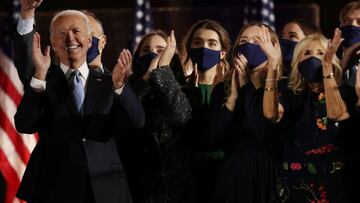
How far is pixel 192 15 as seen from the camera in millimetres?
7238

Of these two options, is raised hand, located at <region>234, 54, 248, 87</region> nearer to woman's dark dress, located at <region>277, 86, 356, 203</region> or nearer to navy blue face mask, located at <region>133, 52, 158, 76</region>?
woman's dark dress, located at <region>277, 86, 356, 203</region>

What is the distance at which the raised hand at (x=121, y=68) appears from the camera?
3.66 meters

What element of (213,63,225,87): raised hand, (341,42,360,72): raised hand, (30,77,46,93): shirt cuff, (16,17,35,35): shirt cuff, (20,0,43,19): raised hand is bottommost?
(213,63,225,87): raised hand

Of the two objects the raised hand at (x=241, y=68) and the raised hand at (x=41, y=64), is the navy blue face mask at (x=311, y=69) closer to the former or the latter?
the raised hand at (x=241, y=68)

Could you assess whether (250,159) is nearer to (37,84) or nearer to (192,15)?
(37,84)

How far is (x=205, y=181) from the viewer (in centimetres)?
415

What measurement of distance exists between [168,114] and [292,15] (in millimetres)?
3308

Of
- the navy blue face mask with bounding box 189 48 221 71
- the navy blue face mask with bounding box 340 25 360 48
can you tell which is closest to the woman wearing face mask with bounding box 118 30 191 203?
the navy blue face mask with bounding box 189 48 221 71

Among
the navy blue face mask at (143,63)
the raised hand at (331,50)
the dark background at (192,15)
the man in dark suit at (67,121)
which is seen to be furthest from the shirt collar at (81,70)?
the dark background at (192,15)

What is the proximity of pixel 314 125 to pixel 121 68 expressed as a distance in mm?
904

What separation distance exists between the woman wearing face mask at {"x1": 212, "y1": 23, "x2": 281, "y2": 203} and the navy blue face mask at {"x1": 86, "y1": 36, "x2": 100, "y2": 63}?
0.66 m

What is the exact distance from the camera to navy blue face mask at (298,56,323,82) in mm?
3834

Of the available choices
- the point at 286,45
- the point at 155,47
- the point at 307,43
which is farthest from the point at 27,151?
the point at 307,43

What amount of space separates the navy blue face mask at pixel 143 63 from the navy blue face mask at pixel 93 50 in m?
0.36
